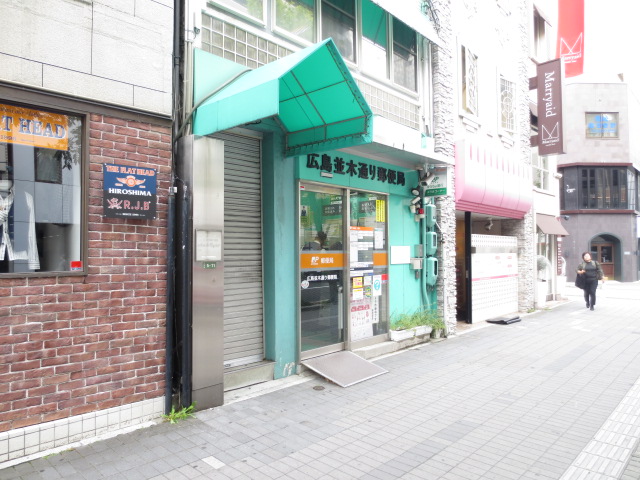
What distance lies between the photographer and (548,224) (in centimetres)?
1599

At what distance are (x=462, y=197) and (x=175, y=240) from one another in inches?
278

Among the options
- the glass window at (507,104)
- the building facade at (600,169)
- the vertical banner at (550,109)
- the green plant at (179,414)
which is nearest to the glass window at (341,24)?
the green plant at (179,414)

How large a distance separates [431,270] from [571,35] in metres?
11.0

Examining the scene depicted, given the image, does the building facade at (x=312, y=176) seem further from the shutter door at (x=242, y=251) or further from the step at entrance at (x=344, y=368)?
the step at entrance at (x=344, y=368)

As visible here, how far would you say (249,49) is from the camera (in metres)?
6.36

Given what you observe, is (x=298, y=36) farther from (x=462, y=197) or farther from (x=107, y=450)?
(x=107, y=450)

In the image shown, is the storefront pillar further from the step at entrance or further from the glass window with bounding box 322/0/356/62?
the glass window with bounding box 322/0/356/62

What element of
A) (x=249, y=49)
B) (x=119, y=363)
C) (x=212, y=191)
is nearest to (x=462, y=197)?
(x=249, y=49)

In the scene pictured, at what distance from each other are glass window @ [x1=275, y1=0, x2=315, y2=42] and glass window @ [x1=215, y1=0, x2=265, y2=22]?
353mm

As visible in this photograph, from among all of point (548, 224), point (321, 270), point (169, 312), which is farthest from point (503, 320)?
point (169, 312)

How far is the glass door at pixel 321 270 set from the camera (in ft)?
23.5

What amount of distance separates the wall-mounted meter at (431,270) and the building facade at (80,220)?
619cm

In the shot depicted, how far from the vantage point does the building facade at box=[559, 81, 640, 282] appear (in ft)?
97.2

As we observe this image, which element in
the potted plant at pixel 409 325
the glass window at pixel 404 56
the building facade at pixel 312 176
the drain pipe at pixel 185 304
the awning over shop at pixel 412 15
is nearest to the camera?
the drain pipe at pixel 185 304
